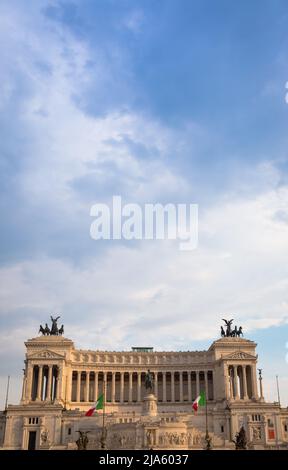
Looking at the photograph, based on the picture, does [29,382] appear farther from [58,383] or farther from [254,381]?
[254,381]

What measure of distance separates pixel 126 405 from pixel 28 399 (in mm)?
20787

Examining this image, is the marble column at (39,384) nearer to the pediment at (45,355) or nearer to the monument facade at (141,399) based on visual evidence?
the monument facade at (141,399)

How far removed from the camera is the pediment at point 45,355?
108000 millimetres

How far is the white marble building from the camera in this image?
86000 mm

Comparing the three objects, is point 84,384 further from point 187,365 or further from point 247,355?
point 247,355

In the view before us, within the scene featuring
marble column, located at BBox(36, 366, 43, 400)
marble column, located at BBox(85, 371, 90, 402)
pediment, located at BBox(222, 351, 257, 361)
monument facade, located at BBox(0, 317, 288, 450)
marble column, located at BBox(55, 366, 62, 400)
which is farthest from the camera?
marble column, located at BBox(85, 371, 90, 402)

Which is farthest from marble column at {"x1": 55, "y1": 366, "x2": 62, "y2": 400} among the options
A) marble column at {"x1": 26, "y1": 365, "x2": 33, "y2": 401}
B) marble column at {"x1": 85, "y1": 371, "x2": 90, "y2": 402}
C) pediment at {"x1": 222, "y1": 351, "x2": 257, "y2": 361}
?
pediment at {"x1": 222, "y1": 351, "x2": 257, "y2": 361}

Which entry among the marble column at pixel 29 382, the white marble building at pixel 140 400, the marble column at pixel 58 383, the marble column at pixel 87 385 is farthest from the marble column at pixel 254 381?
the marble column at pixel 29 382

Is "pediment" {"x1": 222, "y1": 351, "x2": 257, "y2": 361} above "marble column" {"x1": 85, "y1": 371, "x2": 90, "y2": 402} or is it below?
above

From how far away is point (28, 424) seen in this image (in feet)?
313

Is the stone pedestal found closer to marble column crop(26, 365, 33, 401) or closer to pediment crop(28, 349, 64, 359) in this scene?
pediment crop(28, 349, 64, 359)
